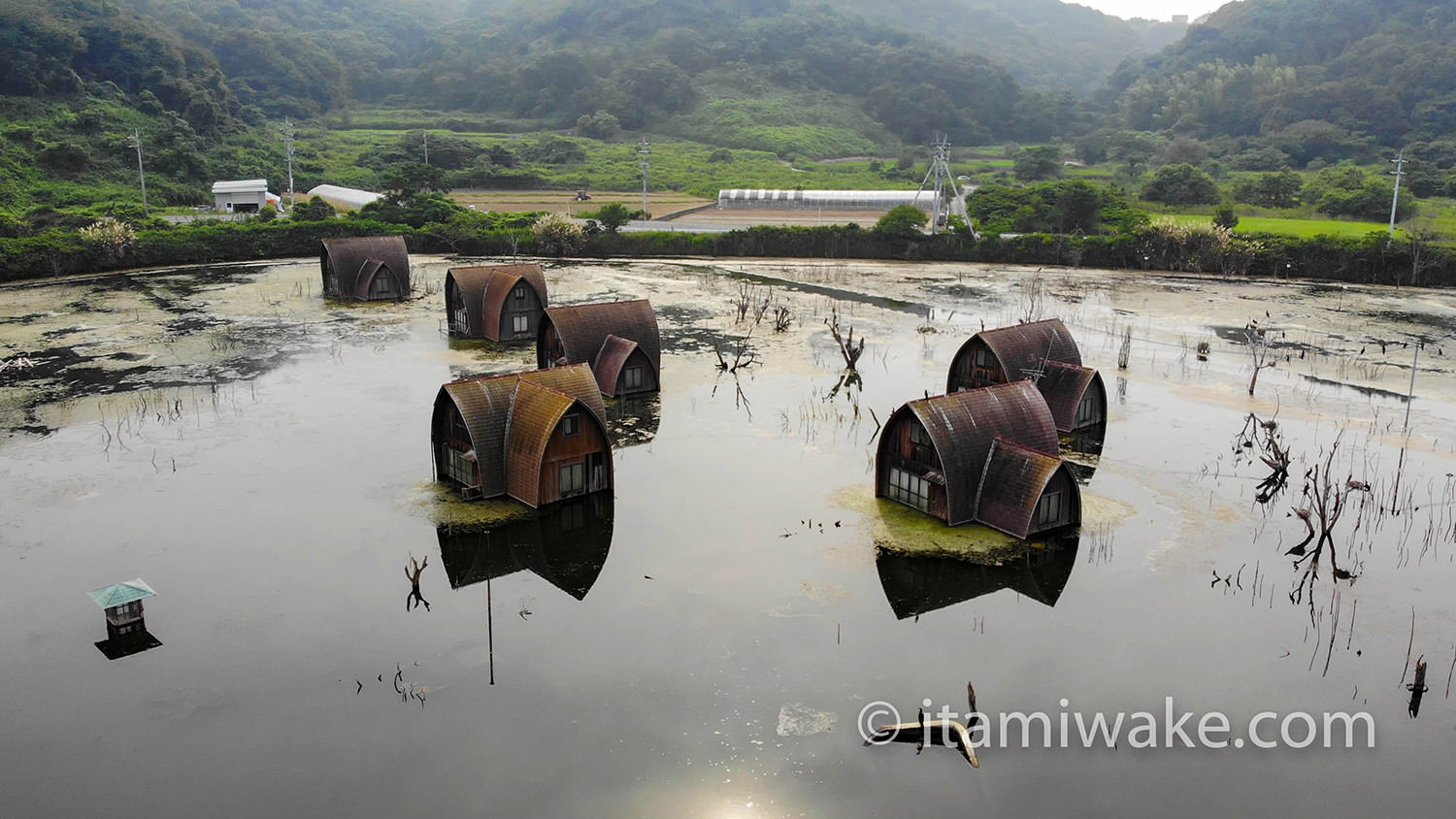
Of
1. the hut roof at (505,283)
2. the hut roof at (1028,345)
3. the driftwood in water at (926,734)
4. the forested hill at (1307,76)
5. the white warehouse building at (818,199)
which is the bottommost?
the driftwood in water at (926,734)

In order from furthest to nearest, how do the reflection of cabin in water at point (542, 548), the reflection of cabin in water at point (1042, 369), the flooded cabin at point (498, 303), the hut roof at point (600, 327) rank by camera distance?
1. the flooded cabin at point (498, 303)
2. the hut roof at point (600, 327)
3. the reflection of cabin in water at point (1042, 369)
4. the reflection of cabin in water at point (542, 548)

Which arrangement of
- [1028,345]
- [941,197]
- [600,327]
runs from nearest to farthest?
[1028,345] → [600,327] → [941,197]

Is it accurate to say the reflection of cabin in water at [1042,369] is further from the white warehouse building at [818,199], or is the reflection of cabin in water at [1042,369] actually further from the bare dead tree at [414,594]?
the white warehouse building at [818,199]

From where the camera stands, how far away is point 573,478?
2777 centimetres

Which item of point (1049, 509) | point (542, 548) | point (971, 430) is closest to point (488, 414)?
point (542, 548)

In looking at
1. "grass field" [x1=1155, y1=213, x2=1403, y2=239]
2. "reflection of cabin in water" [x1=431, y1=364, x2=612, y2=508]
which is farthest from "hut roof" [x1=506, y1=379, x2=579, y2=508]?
"grass field" [x1=1155, y1=213, x2=1403, y2=239]

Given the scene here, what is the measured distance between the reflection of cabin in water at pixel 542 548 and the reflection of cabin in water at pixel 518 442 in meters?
0.95

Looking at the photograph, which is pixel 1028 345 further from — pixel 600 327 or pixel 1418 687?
pixel 1418 687

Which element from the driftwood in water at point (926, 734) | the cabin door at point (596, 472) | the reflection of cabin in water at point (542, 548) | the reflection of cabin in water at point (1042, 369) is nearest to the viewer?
the driftwood in water at point (926, 734)

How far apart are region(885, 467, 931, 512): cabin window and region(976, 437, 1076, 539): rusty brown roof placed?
133 cm

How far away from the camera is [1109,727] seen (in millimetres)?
18109

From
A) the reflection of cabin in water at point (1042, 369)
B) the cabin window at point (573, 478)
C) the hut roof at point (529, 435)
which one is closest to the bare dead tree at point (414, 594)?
the hut roof at point (529, 435)

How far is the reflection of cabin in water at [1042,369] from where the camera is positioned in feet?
111

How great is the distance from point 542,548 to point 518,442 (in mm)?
3721
